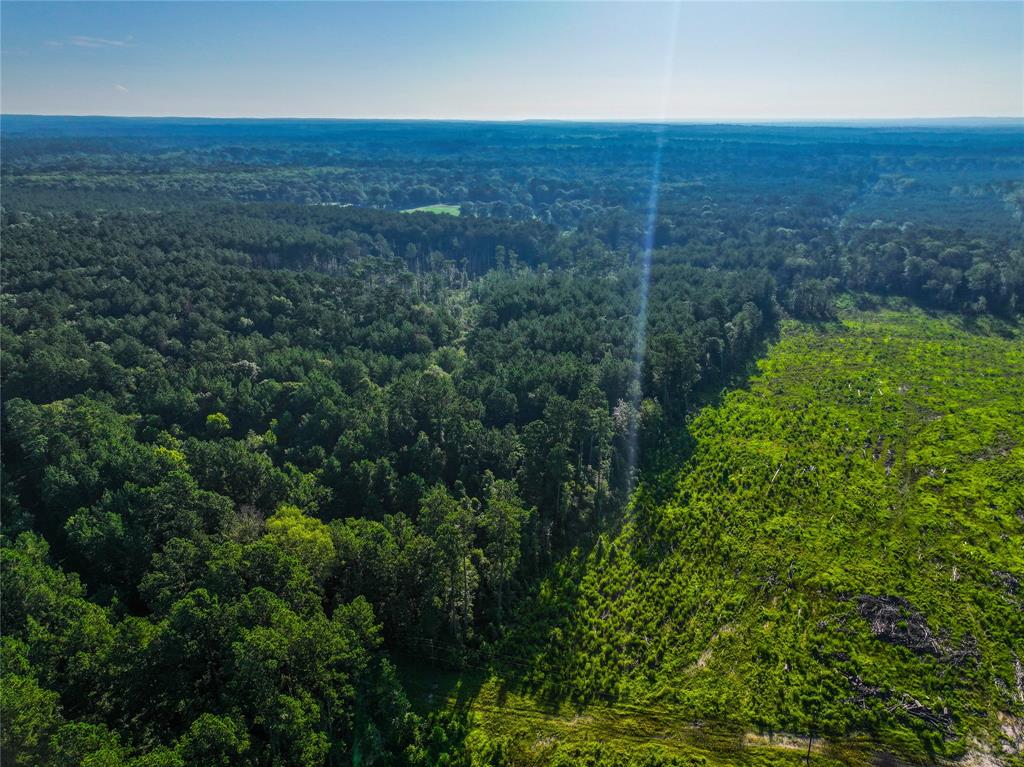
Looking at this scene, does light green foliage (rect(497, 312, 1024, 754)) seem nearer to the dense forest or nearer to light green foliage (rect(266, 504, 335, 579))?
the dense forest

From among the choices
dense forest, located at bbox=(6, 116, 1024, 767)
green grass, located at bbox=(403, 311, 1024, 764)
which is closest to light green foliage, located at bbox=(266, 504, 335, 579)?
dense forest, located at bbox=(6, 116, 1024, 767)

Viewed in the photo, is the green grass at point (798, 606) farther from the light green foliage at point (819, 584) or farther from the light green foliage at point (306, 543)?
the light green foliage at point (306, 543)

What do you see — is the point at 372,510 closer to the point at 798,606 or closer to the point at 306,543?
the point at 306,543

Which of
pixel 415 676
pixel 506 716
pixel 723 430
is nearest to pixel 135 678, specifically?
pixel 415 676

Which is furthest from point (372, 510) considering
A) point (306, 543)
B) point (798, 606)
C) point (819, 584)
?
point (819, 584)

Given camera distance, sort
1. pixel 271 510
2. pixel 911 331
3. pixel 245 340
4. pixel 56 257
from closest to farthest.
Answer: pixel 271 510 → pixel 245 340 → pixel 56 257 → pixel 911 331

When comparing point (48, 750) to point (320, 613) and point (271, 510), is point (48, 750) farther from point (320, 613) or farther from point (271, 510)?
point (271, 510)
